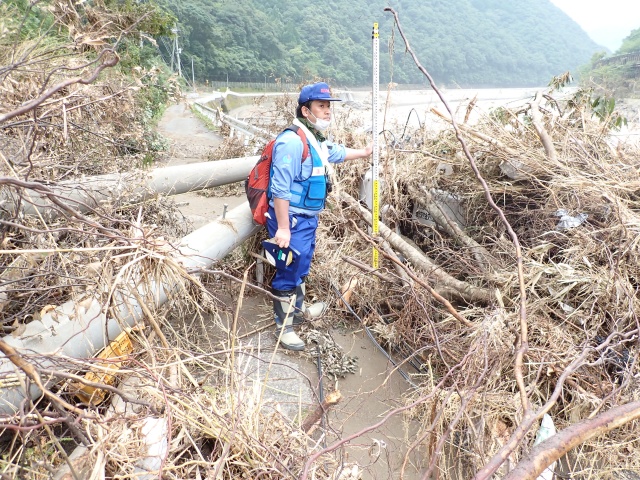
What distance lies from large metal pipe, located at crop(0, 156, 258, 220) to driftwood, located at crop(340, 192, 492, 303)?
1.29 meters

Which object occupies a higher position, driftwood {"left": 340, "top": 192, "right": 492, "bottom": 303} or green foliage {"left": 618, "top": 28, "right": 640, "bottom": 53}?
green foliage {"left": 618, "top": 28, "right": 640, "bottom": 53}

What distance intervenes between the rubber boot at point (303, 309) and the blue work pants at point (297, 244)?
134 mm

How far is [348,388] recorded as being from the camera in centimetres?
314

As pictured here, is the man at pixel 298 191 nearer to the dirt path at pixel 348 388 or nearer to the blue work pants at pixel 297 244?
the blue work pants at pixel 297 244

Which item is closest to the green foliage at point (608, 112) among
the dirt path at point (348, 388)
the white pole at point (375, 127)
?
the white pole at point (375, 127)

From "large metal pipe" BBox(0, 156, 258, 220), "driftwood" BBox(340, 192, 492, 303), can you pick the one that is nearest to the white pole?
"driftwood" BBox(340, 192, 492, 303)

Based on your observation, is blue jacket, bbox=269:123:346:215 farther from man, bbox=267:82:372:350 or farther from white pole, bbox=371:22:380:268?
white pole, bbox=371:22:380:268

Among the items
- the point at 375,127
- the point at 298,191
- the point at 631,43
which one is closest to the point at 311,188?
the point at 298,191

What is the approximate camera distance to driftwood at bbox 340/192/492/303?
10.7 feet

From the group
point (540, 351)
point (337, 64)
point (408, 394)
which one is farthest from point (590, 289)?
point (337, 64)

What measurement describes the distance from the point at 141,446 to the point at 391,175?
3.64m

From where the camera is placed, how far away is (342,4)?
75.4 meters

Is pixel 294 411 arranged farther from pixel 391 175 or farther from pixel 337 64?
pixel 337 64

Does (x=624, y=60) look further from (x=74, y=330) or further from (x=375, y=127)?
(x=74, y=330)
